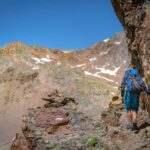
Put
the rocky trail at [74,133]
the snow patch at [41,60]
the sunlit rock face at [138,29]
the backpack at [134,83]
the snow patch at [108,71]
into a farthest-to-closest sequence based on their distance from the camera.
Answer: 1. the snow patch at [108,71]
2. the snow patch at [41,60]
3. the sunlit rock face at [138,29]
4. the backpack at [134,83]
5. the rocky trail at [74,133]

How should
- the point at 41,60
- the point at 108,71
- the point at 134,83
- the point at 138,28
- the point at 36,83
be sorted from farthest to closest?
the point at 108,71 < the point at 41,60 < the point at 36,83 < the point at 138,28 < the point at 134,83

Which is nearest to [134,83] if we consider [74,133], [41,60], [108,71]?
[74,133]

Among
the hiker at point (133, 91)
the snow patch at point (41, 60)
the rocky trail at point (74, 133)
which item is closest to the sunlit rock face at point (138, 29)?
the hiker at point (133, 91)

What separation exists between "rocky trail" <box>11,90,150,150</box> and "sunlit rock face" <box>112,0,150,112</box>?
2.30 metres

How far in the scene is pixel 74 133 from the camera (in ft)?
45.1

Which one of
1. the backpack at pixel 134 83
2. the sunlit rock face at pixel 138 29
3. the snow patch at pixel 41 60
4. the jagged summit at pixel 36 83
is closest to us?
the backpack at pixel 134 83

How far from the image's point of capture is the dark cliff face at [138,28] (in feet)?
52.0

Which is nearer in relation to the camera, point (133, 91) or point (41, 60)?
point (133, 91)

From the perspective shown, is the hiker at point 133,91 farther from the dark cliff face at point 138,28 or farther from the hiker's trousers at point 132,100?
the dark cliff face at point 138,28

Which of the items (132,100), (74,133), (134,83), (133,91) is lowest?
(74,133)

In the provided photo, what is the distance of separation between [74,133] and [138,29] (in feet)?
18.9

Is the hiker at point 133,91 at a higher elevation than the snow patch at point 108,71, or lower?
lower

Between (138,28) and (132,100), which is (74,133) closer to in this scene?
(132,100)

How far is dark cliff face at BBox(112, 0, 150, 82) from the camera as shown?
15859 millimetres
